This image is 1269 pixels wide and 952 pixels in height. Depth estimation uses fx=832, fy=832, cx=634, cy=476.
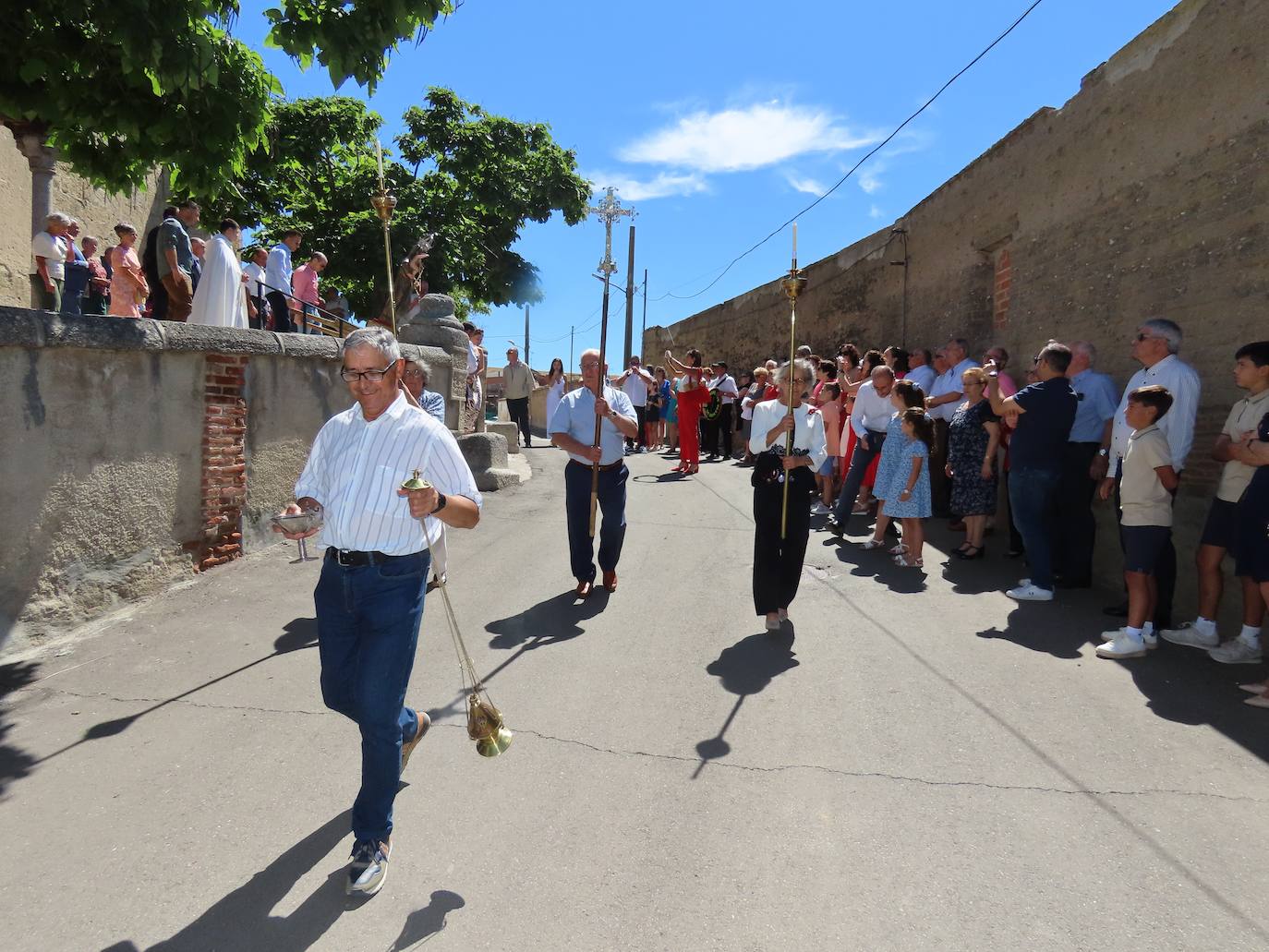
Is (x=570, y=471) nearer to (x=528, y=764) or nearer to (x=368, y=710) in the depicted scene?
(x=528, y=764)

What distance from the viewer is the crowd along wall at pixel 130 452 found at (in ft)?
16.7

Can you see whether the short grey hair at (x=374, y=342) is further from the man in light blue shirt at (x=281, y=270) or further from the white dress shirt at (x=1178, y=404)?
the man in light blue shirt at (x=281, y=270)

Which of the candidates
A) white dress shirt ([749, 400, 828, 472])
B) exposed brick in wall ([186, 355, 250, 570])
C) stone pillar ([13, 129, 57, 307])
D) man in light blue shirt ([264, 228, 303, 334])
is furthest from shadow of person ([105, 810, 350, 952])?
man in light blue shirt ([264, 228, 303, 334])

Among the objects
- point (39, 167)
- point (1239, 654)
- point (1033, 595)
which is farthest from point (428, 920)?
point (39, 167)

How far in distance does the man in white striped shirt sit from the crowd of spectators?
4903 mm

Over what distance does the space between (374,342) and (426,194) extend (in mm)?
21143

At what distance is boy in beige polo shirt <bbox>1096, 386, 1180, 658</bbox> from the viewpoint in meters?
5.19

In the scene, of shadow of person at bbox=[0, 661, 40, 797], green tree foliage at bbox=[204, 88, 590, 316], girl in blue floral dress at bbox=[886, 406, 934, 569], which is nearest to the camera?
shadow of person at bbox=[0, 661, 40, 797]

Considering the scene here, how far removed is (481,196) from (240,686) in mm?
21575

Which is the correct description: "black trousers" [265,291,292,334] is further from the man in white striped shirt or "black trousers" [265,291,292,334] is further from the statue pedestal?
the man in white striped shirt

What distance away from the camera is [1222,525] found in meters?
5.04

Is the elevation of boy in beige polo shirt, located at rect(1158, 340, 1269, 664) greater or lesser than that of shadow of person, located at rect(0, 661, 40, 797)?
greater

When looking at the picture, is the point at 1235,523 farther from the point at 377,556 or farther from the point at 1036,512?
the point at 377,556

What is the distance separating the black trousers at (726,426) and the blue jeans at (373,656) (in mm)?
12741
